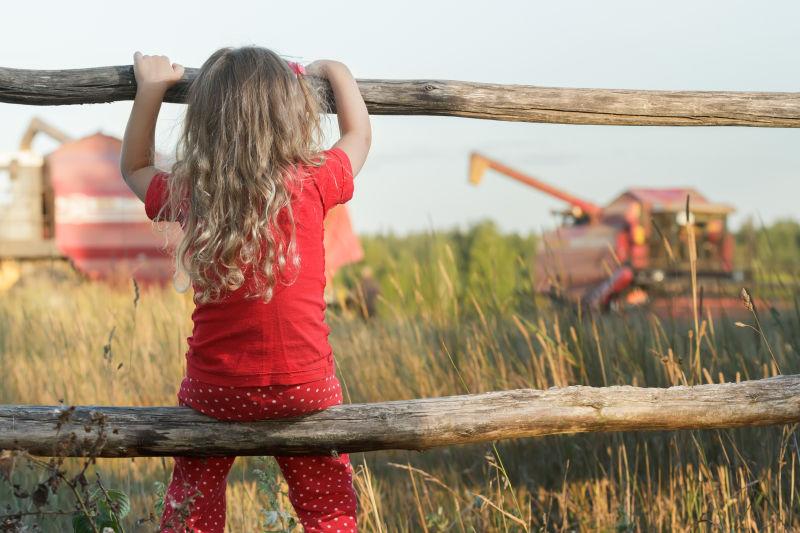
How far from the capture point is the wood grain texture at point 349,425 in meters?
2.10

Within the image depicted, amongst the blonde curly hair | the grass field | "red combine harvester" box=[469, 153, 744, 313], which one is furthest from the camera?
"red combine harvester" box=[469, 153, 744, 313]

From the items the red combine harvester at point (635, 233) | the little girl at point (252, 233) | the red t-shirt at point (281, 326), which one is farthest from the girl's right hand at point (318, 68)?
the red combine harvester at point (635, 233)

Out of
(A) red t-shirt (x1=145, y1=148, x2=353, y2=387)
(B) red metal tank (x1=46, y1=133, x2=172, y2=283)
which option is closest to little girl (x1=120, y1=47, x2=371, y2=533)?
(A) red t-shirt (x1=145, y1=148, x2=353, y2=387)

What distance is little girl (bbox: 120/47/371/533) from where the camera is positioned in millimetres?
2086

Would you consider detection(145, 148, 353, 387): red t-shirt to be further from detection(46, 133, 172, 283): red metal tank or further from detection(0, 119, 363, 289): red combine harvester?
detection(46, 133, 172, 283): red metal tank

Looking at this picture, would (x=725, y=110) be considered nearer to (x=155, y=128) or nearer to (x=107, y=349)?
(x=155, y=128)

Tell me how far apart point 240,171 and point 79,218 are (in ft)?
37.8

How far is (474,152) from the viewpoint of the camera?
667 inches

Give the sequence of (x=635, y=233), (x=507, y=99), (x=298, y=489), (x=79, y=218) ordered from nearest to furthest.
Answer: (x=298, y=489) < (x=507, y=99) < (x=79, y=218) < (x=635, y=233)

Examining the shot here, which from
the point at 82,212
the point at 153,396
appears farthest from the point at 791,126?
the point at 82,212

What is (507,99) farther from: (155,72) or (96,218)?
(96,218)

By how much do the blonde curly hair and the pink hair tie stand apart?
89mm

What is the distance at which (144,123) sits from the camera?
7.69 ft

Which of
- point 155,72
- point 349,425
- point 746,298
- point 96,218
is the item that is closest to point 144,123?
point 155,72
